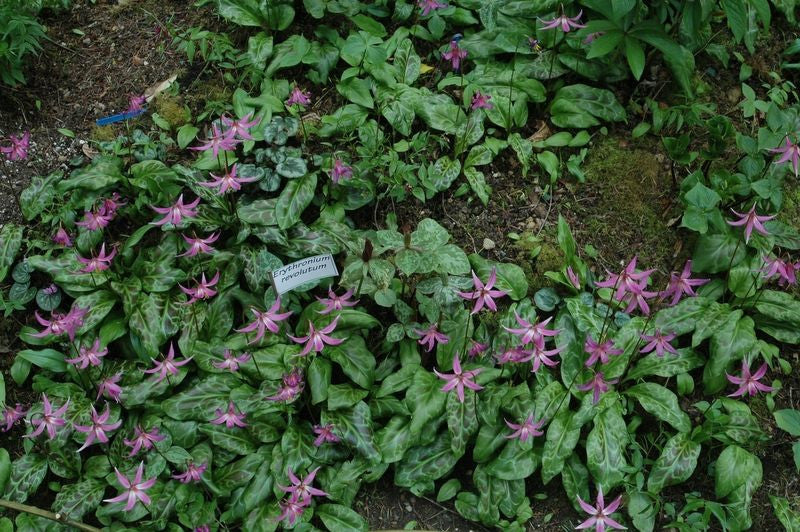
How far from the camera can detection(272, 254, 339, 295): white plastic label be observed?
2.92 metres

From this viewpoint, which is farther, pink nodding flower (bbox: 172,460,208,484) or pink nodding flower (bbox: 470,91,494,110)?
pink nodding flower (bbox: 470,91,494,110)

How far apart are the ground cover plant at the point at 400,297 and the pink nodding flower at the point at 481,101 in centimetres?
2

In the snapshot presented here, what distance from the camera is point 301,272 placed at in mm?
2959

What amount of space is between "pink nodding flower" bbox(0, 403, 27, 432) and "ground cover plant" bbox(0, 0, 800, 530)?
0.09 ft

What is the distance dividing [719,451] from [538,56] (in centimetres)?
221

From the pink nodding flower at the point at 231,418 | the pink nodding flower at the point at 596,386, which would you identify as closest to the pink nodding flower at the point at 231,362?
the pink nodding flower at the point at 231,418

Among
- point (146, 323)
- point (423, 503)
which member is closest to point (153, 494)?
point (146, 323)

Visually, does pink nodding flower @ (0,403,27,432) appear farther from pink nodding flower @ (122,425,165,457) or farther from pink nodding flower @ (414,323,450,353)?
pink nodding flower @ (414,323,450,353)

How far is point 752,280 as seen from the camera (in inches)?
132

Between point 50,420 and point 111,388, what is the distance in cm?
25

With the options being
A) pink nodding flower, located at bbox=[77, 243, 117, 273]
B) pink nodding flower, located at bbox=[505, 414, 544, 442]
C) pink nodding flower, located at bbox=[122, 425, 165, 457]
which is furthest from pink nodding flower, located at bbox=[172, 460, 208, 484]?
pink nodding flower, located at bbox=[505, 414, 544, 442]

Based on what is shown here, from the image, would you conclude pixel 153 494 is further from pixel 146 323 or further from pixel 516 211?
pixel 516 211

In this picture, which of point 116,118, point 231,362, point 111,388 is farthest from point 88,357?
point 116,118

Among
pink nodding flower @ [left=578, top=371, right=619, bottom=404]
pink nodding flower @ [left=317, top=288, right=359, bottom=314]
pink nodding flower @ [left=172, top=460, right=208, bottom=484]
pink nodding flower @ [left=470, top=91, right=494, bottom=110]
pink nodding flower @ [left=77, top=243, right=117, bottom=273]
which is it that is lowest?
pink nodding flower @ [left=172, top=460, right=208, bottom=484]
